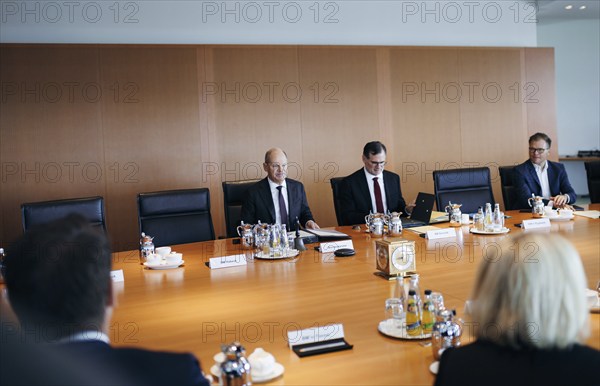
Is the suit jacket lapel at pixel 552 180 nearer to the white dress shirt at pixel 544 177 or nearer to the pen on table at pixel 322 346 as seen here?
the white dress shirt at pixel 544 177

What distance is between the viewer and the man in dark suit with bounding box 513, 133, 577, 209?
18.5 ft

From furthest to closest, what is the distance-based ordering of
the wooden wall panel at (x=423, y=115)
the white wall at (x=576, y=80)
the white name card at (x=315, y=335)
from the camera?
1. the white wall at (x=576, y=80)
2. the wooden wall panel at (x=423, y=115)
3. the white name card at (x=315, y=335)

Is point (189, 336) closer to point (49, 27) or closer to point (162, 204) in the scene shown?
point (162, 204)

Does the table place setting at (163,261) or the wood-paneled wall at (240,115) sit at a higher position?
the wood-paneled wall at (240,115)

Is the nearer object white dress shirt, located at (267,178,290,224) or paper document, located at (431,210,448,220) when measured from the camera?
paper document, located at (431,210,448,220)

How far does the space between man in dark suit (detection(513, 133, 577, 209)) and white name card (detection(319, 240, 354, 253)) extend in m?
2.44

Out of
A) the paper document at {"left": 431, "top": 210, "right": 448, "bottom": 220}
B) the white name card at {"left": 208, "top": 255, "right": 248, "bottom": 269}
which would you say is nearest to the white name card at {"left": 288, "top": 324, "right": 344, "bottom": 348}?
the white name card at {"left": 208, "top": 255, "right": 248, "bottom": 269}

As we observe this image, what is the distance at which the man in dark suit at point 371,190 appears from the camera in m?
5.34

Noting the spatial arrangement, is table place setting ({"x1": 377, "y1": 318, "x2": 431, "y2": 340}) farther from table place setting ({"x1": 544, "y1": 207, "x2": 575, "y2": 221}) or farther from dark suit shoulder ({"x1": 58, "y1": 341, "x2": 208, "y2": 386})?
table place setting ({"x1": 544, "y1": 207, "x2": 575, "y2": 221})

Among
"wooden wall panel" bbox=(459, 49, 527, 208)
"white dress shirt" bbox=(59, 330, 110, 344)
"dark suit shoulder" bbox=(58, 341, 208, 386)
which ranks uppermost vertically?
"wooden wall panel" bbox=(459, 49, 527, 208)

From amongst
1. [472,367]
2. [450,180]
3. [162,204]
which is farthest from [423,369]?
[450,180]

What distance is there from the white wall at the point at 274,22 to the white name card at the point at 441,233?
3690 millimetres

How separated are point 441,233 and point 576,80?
331 inches

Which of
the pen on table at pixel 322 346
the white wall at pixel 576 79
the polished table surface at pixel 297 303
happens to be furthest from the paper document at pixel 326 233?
the white wall at pixel 576 79
